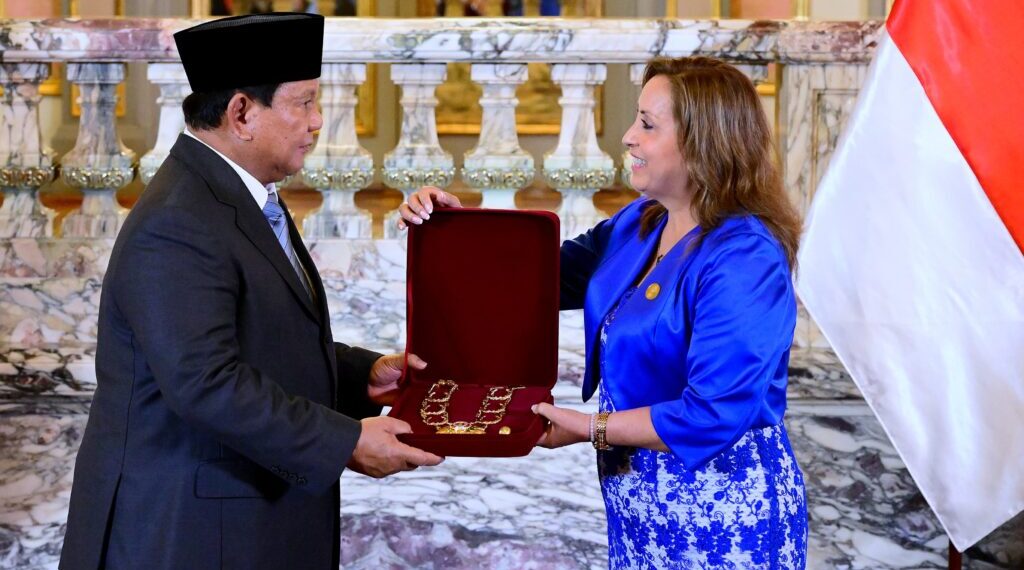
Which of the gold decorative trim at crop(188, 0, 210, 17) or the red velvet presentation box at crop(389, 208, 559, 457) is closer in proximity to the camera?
the red velvet presentation box at crop(389, 208, 559, 457)

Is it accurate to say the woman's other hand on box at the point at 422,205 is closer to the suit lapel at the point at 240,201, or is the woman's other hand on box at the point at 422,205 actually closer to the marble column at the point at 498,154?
the suit lapel at the point at 240,201

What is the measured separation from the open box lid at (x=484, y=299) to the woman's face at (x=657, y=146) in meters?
0.35

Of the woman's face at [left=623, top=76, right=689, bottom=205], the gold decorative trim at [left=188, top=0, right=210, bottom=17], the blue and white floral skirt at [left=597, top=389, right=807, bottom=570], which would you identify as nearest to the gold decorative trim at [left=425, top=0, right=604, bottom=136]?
the gold decorative trim at [left=188, top=0, right=210, bottom=17]

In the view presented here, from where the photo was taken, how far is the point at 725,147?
2543 mm

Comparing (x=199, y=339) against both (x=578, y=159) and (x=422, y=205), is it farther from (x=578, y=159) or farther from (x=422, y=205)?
(x=578, y=159)

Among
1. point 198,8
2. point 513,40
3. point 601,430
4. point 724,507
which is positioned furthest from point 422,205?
point 198,8

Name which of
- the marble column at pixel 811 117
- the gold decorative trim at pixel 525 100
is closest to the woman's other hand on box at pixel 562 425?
the marble column at pixel 811 117

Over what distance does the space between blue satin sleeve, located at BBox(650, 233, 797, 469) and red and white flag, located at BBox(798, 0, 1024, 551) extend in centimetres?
104

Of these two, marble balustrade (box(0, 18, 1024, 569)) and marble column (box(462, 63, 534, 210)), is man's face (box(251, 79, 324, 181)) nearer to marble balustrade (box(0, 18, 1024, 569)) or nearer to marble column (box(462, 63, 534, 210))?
marble balustrade (box(0, 18, 1024, 569))

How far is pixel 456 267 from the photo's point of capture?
9.77 feet

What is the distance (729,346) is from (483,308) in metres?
0.75

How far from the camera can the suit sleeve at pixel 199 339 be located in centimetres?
229

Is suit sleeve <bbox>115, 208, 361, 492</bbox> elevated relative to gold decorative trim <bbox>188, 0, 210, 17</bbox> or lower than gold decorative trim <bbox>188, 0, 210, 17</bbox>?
lower

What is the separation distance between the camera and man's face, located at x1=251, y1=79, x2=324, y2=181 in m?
2.50
